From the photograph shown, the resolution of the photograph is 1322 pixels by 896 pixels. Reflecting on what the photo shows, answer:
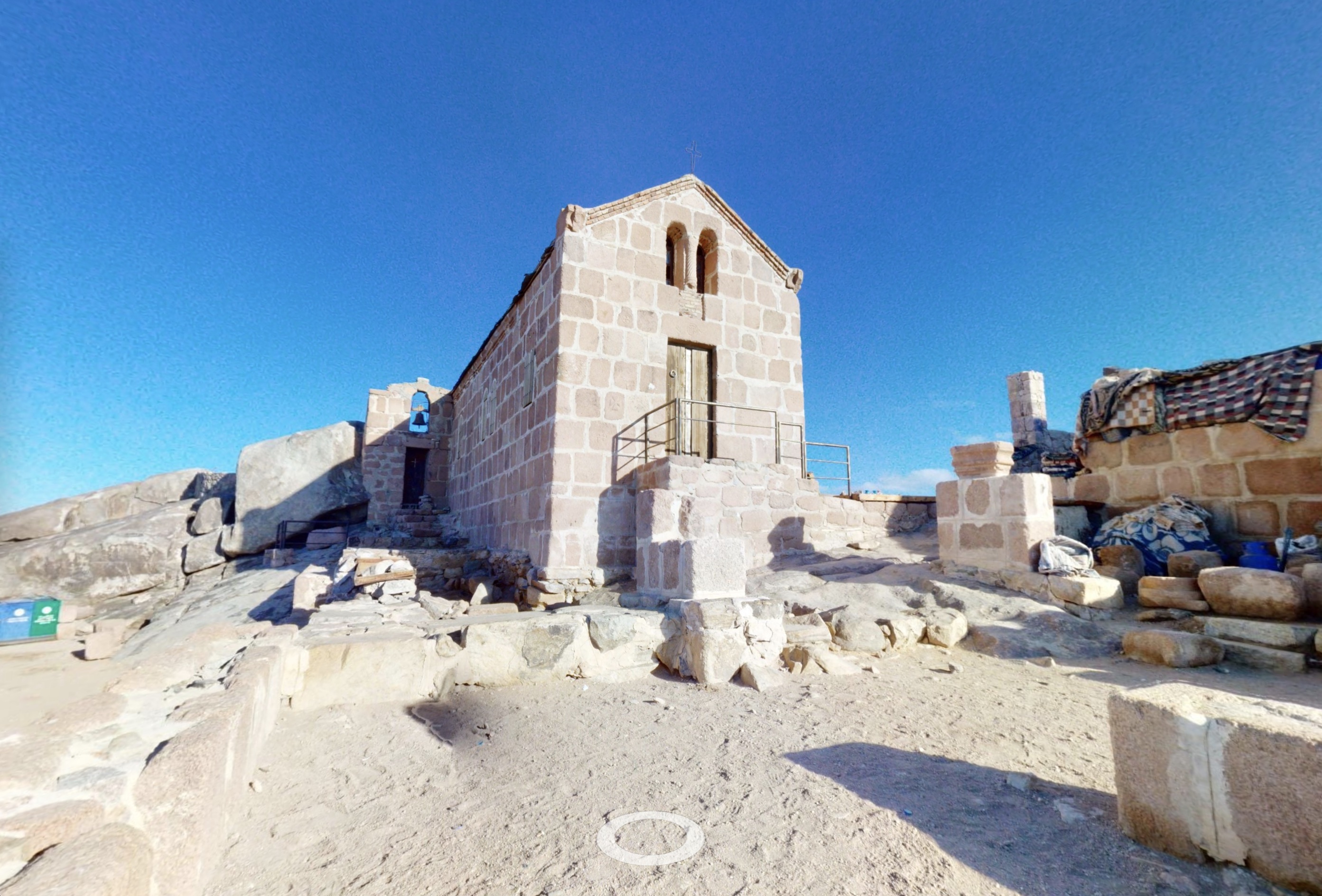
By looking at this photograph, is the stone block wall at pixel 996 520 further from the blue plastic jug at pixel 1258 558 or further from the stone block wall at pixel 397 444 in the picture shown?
the stone block wall at pixel 397 444

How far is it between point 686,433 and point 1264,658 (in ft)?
19.6

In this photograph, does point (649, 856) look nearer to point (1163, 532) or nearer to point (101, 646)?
point (1163, 532)

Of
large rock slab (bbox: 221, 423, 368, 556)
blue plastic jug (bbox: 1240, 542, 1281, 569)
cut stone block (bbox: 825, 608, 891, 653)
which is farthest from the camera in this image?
large rock slab (bbox: 221, 423, 368, 556)

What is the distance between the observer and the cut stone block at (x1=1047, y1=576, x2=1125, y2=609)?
5406 millimetres

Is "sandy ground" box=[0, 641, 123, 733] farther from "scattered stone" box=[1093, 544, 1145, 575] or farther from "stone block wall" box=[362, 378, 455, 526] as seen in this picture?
"scattered stone" box=[1093, 544, 1145, 575]

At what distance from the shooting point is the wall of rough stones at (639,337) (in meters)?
7.31

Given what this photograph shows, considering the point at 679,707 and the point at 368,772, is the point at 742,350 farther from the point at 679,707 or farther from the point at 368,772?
the point at 368,772

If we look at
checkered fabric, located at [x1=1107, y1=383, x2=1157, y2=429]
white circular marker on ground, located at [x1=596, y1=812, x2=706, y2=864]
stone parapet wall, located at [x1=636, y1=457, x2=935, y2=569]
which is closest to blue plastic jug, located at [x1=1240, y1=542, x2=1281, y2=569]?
checkered fabric, located at [x1=1107, y1=383, x2=1157, y2=429]

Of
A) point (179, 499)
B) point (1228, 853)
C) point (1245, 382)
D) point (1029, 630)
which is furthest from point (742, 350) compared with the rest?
point (179, 499)

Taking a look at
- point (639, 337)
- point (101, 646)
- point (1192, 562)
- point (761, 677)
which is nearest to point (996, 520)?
point (1192, 562)

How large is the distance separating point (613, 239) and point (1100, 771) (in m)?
7.48

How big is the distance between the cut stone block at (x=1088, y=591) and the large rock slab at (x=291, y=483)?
17225 mm

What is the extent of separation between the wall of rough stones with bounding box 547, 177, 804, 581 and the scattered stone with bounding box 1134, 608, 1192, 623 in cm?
469

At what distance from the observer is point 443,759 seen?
10.2 ft
